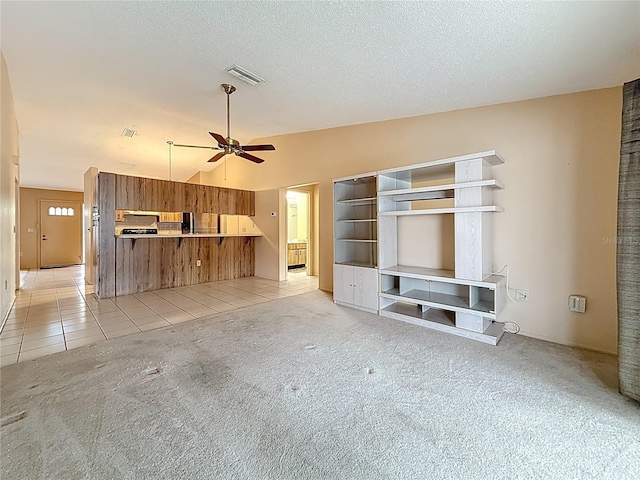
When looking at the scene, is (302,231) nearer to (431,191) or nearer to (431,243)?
(431,243)

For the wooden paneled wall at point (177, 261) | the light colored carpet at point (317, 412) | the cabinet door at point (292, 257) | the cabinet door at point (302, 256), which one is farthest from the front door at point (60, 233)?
the light colored carpet at point (317, 412)

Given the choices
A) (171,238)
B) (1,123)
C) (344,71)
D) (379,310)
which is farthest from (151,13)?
(171,238)

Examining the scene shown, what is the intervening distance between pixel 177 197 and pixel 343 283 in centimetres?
376

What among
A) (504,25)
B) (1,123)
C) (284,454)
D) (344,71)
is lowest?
(284,454)

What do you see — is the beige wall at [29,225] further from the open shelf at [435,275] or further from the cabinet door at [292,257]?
the open shelf at [435,275]

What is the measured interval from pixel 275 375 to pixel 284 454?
798 mm

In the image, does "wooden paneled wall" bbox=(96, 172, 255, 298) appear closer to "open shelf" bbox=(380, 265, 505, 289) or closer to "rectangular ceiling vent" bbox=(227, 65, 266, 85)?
"rectangular ceiling vent" bbox=(227, 65, 266, 85)

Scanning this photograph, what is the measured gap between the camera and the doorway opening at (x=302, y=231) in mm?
7121

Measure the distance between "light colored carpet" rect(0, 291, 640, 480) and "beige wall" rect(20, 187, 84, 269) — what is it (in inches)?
343

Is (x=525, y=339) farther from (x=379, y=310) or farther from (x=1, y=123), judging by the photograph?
(x=1, y=123)

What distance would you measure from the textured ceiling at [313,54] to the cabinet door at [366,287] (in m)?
2.13

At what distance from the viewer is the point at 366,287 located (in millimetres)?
3902

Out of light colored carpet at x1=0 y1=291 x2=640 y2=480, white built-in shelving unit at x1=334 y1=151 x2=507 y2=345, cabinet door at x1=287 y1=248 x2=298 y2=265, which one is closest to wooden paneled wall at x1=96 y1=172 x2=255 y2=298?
cabinet door at x1=287 y1=248 x2=298 y2=265

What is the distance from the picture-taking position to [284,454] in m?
1.44
